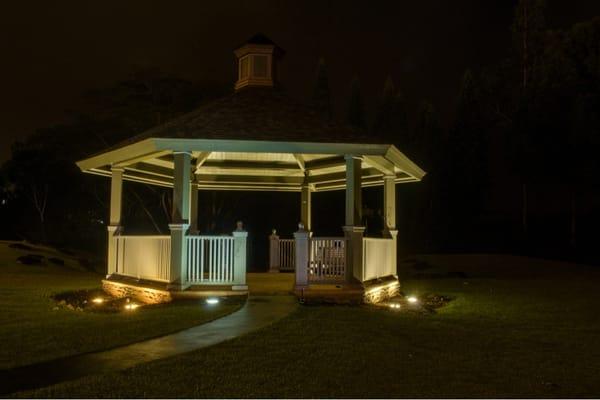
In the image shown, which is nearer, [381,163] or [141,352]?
[141,352]

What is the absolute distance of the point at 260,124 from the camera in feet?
41.2

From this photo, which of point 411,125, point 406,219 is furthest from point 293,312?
point 411,125

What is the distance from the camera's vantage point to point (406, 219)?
132 feet

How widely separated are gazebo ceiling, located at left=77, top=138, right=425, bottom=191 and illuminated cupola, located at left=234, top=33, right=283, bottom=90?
1864mm

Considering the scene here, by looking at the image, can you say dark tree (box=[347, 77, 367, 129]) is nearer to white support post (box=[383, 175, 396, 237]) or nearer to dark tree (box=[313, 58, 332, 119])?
A: dark tree (box=[313, 58, 332, 119])

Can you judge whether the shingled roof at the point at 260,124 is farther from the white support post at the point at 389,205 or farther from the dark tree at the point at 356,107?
the dark tree at the point at 356,107

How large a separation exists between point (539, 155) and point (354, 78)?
1909cm

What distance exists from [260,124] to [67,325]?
545 cm

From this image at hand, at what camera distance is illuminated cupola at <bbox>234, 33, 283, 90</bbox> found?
50.9 ft

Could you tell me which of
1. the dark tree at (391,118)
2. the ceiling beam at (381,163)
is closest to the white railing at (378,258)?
the ceiling beam at (381,163)

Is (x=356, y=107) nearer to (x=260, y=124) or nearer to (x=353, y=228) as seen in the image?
(x=260, y=124)

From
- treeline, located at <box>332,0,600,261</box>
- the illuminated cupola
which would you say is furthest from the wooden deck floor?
treeline, located at <box>332,0,600,261</box>

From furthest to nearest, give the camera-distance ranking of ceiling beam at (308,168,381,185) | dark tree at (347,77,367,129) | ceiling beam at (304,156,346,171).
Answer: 1. dark tree at (347,77,367,129)
2. ceiling beam at (308,168,381,185)
3. ceiling beam at (304,156,346,171)

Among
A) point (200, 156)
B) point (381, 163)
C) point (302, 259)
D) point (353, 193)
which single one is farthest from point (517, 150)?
point (302, 259)
